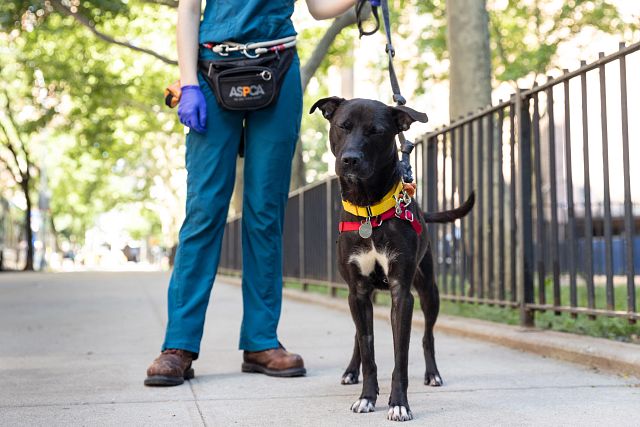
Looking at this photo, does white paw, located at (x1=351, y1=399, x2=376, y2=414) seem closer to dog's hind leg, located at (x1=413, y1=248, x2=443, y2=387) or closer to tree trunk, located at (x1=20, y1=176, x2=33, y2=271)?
dog's hind leg, located at (x1=413, y1=248, x2=443, y2=387)

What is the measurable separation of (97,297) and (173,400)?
26.0 feet

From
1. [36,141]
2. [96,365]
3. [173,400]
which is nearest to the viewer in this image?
[173,400]

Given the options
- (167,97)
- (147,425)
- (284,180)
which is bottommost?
(147,425)

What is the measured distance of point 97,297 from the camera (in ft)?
37.3

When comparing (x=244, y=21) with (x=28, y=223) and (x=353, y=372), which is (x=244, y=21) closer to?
(x=353, y=372)

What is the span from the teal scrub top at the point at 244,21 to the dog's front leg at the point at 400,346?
157 centimetres

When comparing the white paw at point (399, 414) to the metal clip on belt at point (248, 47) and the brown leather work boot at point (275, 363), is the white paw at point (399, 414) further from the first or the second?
the metal clip on belt at point (248, 47)

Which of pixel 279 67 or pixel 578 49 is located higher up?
pixel 578 49

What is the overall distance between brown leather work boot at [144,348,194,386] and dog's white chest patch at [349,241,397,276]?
3.45 ft

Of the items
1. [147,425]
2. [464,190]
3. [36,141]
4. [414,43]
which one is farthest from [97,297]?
[36,141]

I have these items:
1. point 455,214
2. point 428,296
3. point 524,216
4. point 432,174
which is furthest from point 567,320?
A: point 428,296

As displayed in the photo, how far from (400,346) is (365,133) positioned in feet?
2.86

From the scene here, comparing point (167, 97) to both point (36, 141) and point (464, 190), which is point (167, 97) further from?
point (36, 141)

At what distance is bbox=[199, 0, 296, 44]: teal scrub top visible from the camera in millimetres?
4410
